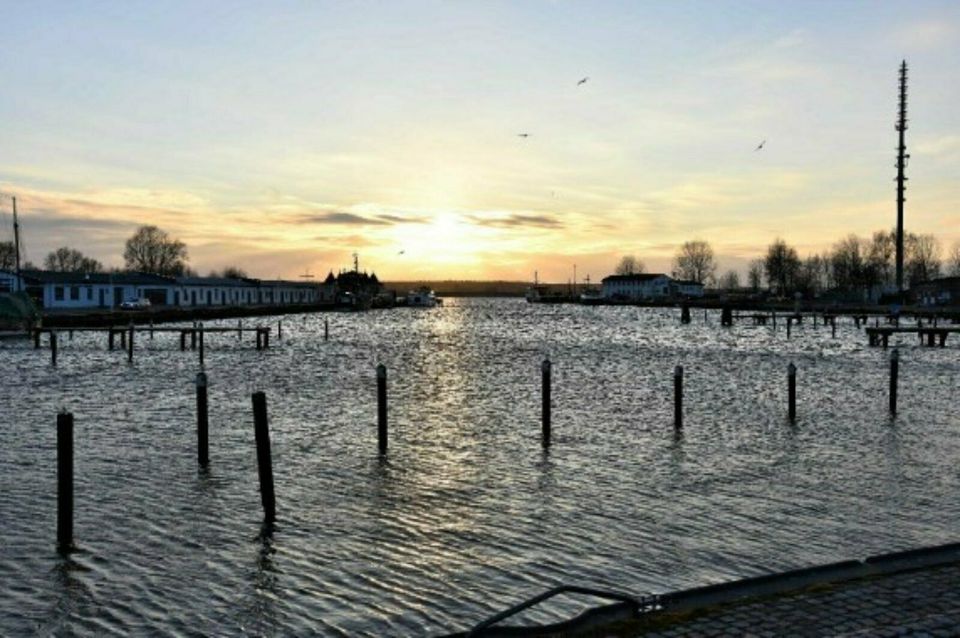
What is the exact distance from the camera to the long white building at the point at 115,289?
107375mm

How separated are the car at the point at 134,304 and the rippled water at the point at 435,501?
82722mm

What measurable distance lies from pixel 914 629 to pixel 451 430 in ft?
61.2

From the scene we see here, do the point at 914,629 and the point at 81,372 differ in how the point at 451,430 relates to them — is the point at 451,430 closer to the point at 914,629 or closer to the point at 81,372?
the point at 914,629

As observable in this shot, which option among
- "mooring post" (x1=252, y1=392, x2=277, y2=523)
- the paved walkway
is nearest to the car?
"mooring post" (x1=252, y1=392, x2=277, y2=523)

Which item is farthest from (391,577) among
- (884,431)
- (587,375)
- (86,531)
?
(587,375)

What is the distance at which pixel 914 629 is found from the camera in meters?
Answer: 8.10

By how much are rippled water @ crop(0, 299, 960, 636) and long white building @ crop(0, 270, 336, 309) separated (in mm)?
77975

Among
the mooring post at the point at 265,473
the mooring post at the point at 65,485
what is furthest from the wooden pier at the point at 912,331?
the mooring post at the point at 65,485

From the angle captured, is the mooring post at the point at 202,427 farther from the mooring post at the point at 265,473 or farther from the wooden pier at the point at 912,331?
the wooden pier at the point at 912,331

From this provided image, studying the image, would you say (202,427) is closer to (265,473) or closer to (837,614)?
(265,473)

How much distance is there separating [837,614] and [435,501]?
29.9 feet

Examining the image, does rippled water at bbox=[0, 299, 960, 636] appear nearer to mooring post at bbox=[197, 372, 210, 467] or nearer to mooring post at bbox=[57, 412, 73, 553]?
mooring post at bbox=[57, 412, 73, 553]

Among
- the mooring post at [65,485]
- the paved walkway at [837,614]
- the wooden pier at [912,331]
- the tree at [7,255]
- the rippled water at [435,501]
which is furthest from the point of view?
the tree at [7,255]

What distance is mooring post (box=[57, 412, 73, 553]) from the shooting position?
45.8 ft
